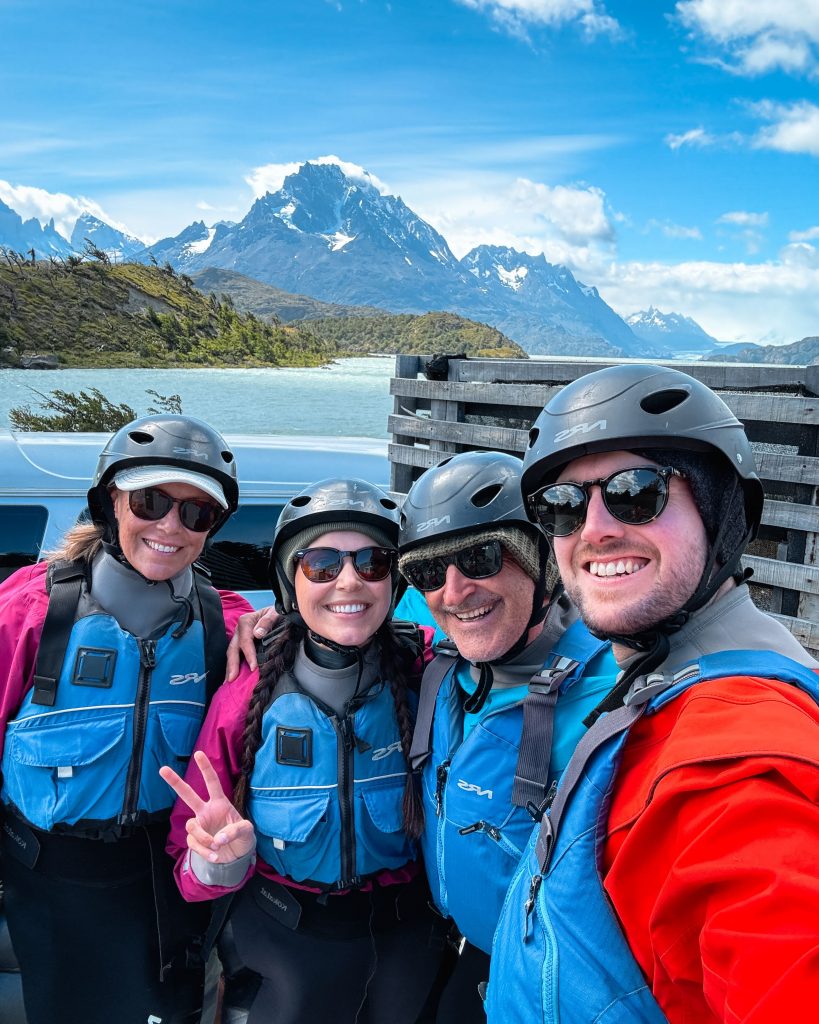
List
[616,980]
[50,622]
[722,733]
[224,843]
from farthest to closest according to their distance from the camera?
1. [50,622]
2. [224,843]
3. [616,980]
4. [722,733]

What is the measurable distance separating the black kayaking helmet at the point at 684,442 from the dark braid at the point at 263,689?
1206 millimetres

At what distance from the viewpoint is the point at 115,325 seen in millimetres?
31250

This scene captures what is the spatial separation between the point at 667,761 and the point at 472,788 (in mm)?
985

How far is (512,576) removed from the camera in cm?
225

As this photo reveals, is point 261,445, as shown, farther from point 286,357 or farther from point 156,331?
point 286,357

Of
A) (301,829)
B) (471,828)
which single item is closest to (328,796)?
(301,829)

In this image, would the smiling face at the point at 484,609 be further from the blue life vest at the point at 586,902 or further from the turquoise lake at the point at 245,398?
the turquoise lake at the point at 245,398

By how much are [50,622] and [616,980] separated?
2.08 m

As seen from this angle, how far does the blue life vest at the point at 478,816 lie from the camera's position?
75.5 inches

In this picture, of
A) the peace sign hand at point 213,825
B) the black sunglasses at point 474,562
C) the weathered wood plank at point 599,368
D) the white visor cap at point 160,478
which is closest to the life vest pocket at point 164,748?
the peace sign hand at point 213,825

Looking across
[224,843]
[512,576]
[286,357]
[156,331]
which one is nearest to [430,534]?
[512,576]

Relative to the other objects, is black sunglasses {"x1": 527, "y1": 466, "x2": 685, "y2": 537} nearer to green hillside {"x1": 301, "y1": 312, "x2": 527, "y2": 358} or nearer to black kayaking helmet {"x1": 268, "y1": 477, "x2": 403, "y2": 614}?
black kayaking helmet {"x1": 268, "y1": 477, "x2": 403, "y2": 614}

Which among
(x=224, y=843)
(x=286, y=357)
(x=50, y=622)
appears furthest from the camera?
(x=286, y=357)

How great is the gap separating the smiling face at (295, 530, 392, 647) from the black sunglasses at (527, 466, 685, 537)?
911 millimetres
